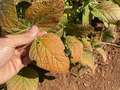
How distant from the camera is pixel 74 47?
1.86m

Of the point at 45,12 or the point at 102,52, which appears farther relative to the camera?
the point at 102,52

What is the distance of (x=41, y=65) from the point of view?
169 cm

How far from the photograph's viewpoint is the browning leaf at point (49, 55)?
5.54ft

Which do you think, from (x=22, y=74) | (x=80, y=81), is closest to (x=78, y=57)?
(x=22, y=74)

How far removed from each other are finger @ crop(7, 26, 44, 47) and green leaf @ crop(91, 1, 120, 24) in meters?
0.39

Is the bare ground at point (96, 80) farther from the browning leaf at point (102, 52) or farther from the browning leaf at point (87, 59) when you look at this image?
the browning leaf at point (87, 59)

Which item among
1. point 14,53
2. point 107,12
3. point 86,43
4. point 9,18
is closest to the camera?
point 9,18

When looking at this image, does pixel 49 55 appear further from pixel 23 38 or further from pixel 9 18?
pixel 9 18

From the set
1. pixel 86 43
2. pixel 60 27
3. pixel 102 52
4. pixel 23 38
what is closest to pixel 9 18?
pixel 23 38

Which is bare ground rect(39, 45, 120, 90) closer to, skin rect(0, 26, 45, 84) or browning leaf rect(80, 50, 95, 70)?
browning leaf rect(80, 50, 95, 70)

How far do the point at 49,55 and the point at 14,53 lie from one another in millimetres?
231

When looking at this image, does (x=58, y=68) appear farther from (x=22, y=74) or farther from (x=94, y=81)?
(x=94, y=81)

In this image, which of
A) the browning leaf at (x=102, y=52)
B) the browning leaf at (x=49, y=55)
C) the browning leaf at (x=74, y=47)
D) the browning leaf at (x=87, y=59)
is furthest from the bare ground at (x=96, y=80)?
the browning leaf at (x=49, y=55)

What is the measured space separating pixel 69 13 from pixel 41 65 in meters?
0.44
